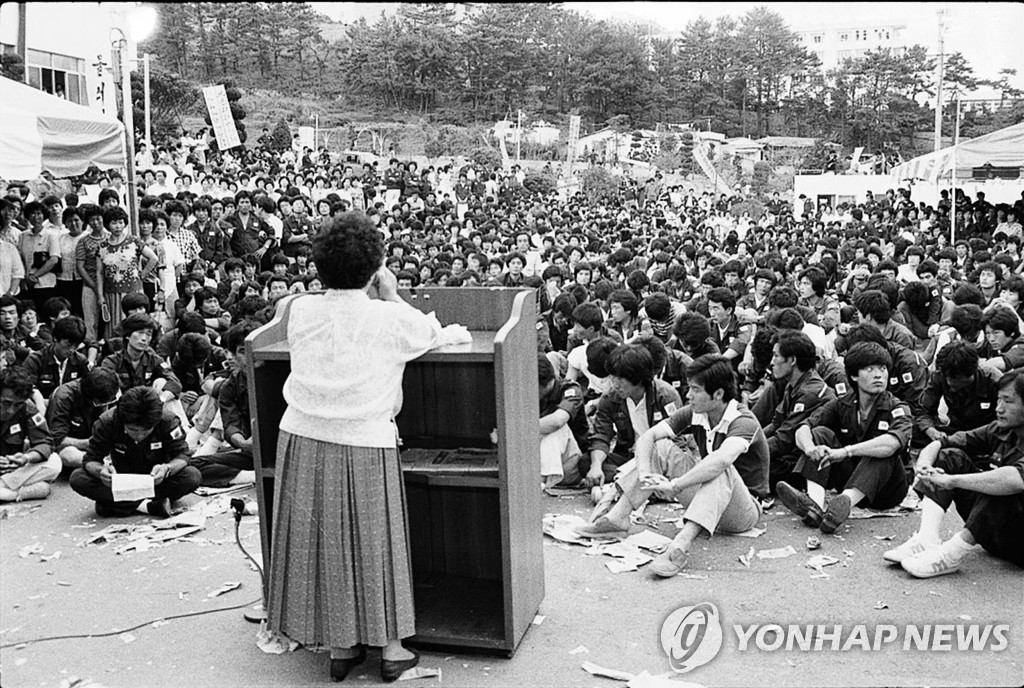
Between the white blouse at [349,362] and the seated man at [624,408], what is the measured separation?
7.11ft

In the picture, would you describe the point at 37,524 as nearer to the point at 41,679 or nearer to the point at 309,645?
the point at 41,679

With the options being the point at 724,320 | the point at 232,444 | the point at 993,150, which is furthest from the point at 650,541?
the point at 993,150

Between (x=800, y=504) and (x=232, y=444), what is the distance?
319 centimetres


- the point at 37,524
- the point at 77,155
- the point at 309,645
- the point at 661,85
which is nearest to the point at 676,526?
the point at 309,645

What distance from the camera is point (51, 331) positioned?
6984mm

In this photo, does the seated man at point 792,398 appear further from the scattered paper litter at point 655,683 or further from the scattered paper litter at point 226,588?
the scattered paper litter at point 226,588

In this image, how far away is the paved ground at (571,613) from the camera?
3.22 metres

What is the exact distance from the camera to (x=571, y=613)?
3709 millimetres

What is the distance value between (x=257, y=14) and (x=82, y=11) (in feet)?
97.6

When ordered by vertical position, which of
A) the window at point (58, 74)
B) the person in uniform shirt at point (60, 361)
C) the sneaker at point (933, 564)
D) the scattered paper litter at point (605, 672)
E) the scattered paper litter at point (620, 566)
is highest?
the window at point (58, 74)

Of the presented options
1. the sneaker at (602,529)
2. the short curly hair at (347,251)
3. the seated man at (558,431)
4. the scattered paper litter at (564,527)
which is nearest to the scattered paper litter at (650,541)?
the sneaker at (602,529)

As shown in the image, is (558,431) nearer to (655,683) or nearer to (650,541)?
(650,541)

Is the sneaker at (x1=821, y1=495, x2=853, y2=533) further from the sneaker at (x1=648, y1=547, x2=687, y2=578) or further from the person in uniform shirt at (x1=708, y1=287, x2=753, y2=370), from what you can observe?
the person in uniform shirt at (x1=708, y1=287, x2=753, y2=370)

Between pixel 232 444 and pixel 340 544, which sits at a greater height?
pixel 340 544
